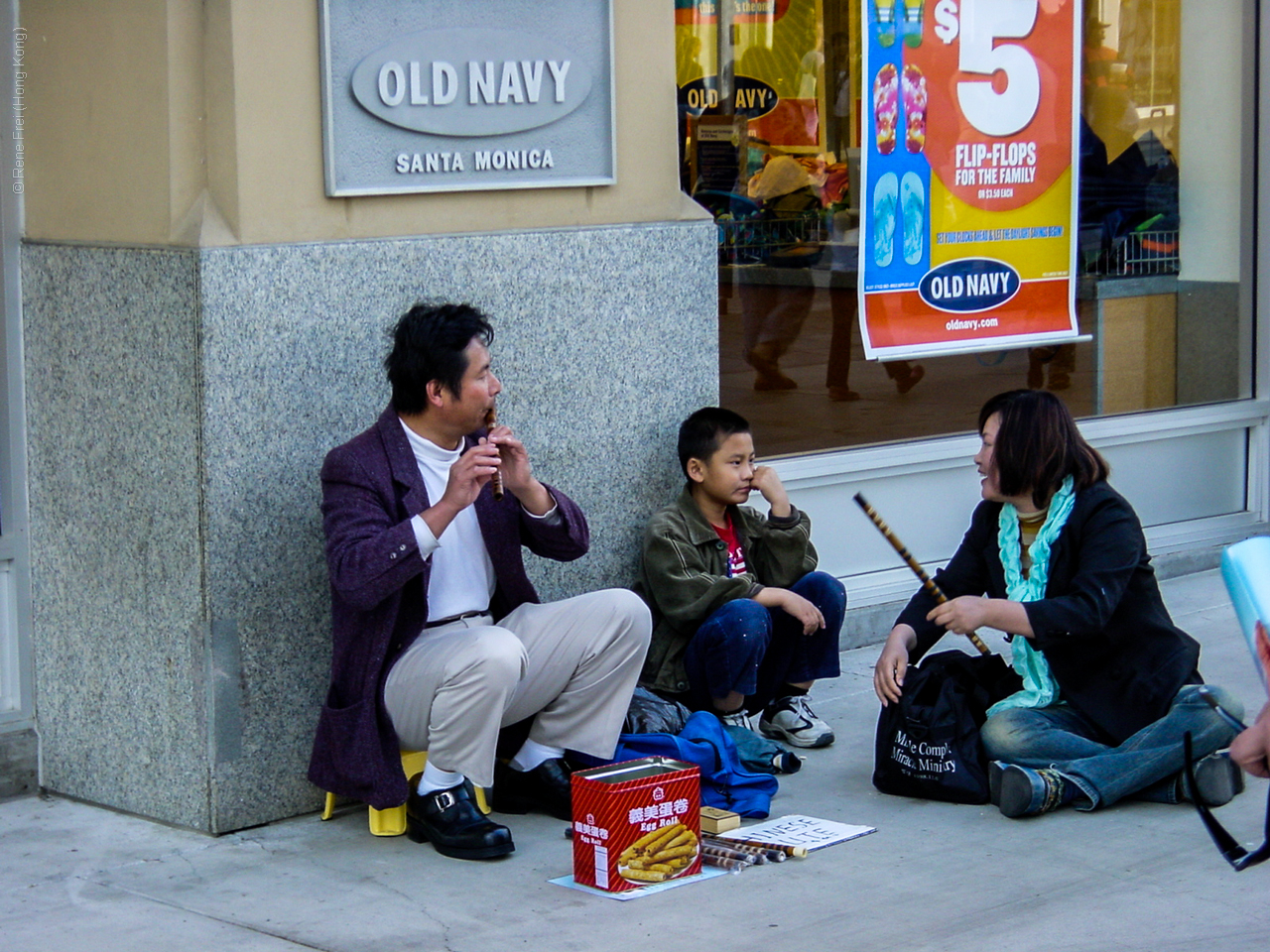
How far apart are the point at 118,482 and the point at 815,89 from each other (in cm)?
289

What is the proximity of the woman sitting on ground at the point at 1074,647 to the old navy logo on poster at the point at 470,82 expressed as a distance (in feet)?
4.72

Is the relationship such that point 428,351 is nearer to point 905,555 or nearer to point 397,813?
point 397,813

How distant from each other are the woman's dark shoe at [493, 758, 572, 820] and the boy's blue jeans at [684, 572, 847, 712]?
564 mm

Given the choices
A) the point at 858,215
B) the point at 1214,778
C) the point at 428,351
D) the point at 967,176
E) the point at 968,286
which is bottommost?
the point at 1214,778

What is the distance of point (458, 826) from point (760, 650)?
41.4 inches

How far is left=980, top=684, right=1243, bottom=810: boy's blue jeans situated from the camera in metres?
4.38

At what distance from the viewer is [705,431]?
5023 mm

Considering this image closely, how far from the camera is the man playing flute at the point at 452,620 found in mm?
4086

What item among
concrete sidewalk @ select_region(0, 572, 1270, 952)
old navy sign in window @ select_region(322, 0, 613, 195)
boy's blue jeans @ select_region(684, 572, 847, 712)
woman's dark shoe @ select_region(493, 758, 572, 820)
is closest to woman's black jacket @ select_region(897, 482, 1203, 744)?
concrete sidewalk @ select_region(0, 572, 1270, 952)

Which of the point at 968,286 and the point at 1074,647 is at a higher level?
the point at 968,286

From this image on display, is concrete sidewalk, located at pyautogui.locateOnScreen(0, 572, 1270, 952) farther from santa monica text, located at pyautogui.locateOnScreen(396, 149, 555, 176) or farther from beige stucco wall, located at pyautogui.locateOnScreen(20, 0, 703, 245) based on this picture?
santa monica text, located at pyautogui.locateOnScreen(396, 149, 555, 176)

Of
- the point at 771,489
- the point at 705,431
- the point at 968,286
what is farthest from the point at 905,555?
the point at 968,286

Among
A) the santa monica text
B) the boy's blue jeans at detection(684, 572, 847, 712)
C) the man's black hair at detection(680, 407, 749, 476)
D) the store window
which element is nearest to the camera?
the santa monica text

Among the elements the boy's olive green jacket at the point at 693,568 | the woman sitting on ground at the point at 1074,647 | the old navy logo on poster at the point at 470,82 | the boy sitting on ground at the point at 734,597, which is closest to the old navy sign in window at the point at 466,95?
the old navy logo on poster at the point at 470,82
